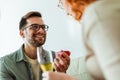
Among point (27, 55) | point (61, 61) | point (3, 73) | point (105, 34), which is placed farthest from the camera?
point (27, 55)

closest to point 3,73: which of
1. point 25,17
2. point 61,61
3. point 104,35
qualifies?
point 25,17

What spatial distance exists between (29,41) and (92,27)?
155 cm

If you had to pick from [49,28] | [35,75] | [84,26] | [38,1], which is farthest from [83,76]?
[84,26]

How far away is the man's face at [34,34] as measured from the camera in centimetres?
200

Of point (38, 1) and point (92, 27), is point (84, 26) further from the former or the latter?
point (38, 1)

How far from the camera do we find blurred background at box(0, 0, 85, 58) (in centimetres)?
201

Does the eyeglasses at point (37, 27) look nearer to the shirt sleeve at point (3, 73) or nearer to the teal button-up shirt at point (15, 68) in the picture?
the teal button-up shirt at point (15, 68)

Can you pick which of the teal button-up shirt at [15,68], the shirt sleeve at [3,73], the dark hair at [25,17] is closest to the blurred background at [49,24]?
the dark hair at [25,17]

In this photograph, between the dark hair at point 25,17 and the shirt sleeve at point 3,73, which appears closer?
the shirt sleeve at point 3,73

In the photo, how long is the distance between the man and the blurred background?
3.4 inches

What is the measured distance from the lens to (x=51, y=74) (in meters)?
1.03

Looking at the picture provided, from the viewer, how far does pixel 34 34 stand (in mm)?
2047

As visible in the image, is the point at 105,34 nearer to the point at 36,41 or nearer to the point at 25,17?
the point at 36,41

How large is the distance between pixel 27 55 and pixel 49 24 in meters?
0.34
